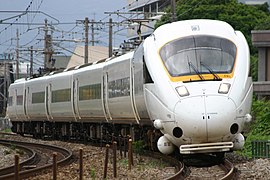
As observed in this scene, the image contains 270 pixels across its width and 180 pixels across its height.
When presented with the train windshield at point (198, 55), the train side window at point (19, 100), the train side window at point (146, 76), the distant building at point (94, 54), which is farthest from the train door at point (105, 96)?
the distant building at point (94, 54)

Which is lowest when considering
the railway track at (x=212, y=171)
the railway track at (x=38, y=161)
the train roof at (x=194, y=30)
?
the railway track at (x=38, y=161)

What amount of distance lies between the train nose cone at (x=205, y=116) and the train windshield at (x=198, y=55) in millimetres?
879

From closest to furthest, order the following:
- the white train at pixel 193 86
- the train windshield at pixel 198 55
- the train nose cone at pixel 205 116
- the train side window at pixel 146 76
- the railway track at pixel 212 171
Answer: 1. the train nose cone at pixel 205 116
2. the white train at pixel 193 86
3. the railway track at pixel 212 171
4. the train windshield at pixel 198 55
5. the train side window at pixel 146 76

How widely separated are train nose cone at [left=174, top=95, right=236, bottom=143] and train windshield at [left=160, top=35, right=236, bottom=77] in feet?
2.88

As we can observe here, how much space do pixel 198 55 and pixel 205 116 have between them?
1.74 meters

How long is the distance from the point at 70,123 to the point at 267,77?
11.5 meters

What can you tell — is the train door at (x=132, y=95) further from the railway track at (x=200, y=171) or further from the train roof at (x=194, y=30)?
the train roof at (x=194, y=30)

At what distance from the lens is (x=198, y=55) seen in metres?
16.5

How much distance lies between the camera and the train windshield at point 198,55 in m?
16.3

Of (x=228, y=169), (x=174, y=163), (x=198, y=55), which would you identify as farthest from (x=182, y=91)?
(x=174, y=163)

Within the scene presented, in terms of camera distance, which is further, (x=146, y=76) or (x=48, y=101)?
(x=48, y=101)

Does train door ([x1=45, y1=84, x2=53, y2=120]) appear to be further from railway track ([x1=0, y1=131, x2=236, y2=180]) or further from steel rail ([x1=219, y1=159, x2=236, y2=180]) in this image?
steel rail ([x1=219, y1=159, x2=236, y2=180])

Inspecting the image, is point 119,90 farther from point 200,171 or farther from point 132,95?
point 200,171

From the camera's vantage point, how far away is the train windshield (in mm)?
16281
